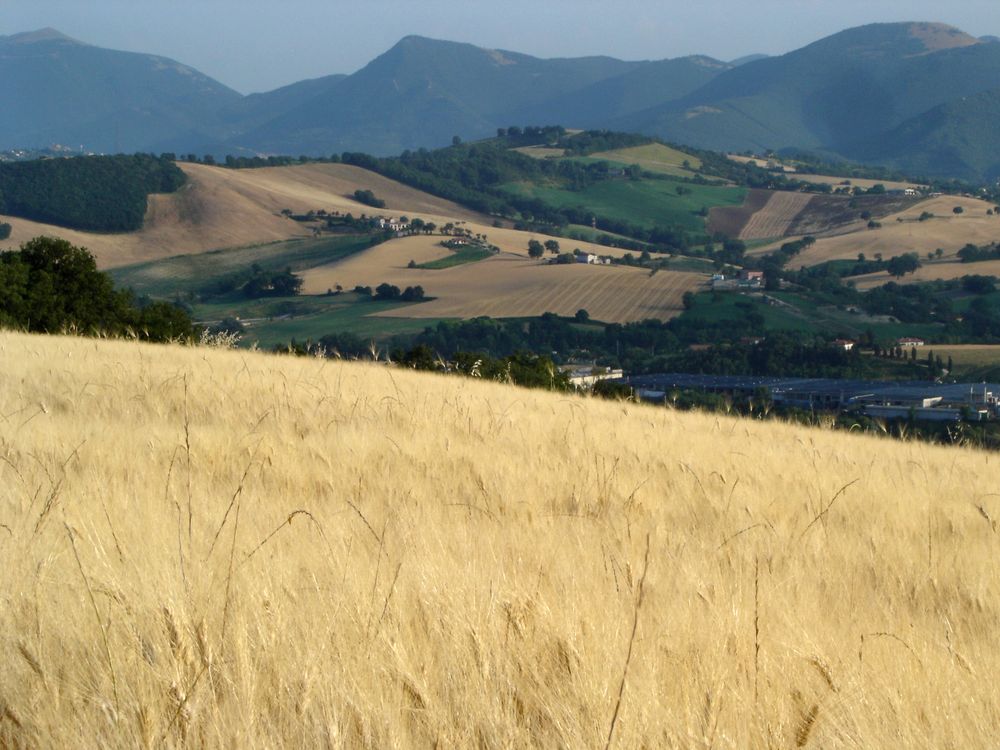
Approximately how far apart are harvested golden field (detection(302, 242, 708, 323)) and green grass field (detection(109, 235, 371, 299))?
20.3 feet

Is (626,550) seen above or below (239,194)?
below

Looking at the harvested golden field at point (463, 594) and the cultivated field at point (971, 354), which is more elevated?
the harvested golden field at point (463, 594)

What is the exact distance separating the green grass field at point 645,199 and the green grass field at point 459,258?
52.1m

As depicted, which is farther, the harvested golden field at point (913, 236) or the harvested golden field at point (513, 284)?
the harvested golden field at point (913, 236)

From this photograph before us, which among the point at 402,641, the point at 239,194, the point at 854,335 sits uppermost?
the point at 239,194

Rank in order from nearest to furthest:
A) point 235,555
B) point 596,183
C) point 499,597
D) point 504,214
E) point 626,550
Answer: point 499,597 → point 235,555 → point 626,550 → point 504,214 → point 596,183

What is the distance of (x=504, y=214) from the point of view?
536 feet

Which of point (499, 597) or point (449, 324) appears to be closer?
point (499, 597)

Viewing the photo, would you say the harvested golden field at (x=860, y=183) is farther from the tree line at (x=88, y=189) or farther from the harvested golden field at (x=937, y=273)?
the tree line at (x=88, y=189)

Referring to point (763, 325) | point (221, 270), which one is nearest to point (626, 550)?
point (763, 325)

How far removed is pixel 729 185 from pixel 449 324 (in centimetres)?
12617

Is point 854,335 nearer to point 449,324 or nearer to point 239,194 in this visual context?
point 449,324

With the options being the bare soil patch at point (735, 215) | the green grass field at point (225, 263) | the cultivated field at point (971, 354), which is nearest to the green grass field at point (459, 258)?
the green grass field at point (225, 263)

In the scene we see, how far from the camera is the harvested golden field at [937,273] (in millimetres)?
97000
